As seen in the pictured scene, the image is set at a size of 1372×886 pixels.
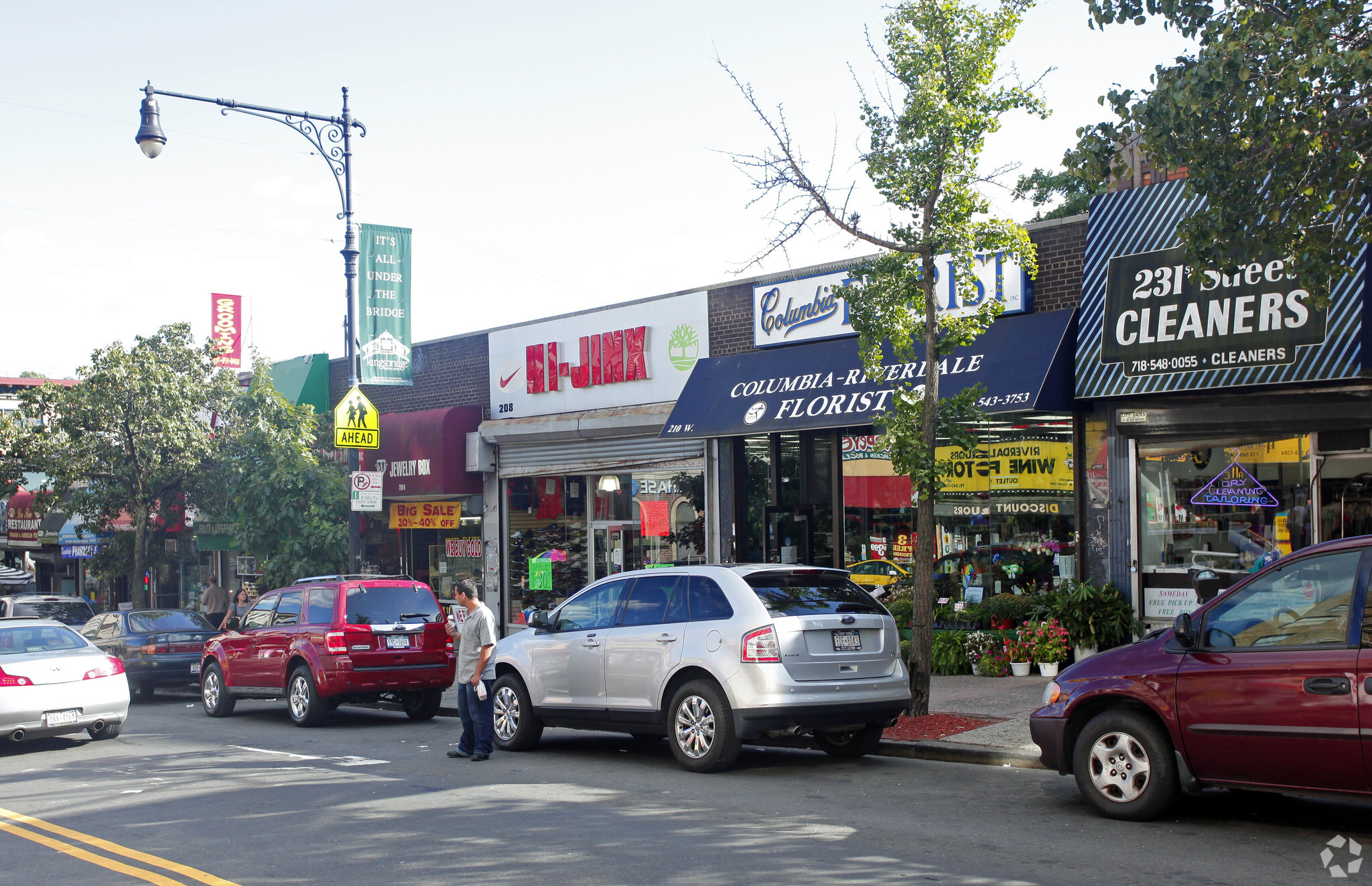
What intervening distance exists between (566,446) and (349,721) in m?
7.57

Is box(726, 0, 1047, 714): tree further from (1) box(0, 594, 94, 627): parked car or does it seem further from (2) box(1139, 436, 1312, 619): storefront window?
(1) box(0, 594, 94, 627): parked car

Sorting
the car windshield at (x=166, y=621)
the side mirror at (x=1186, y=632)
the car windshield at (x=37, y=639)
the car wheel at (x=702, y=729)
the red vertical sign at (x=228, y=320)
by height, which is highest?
the red vertical sign at (x=228, y=320)

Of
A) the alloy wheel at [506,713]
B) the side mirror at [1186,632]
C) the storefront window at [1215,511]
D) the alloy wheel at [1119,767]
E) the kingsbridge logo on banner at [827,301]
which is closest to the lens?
the side mirror at [1186,632]

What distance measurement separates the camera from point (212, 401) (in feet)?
78.0

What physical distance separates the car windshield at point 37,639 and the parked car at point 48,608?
8203mm

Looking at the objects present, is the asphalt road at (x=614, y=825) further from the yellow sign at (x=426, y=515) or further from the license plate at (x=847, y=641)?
the yellow sign at (x=426, y=515)

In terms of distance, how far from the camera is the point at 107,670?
13.0 metres

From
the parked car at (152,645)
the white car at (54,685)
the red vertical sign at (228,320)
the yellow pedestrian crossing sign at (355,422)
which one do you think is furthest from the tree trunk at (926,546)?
the red vertical sign at (228,320)

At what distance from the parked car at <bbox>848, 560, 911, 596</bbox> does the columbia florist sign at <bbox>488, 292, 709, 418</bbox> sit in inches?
168

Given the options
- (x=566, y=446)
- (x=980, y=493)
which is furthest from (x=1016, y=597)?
(x=566, y=446)

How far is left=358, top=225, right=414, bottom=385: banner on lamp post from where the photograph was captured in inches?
736

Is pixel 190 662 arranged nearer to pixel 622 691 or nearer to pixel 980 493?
pixel 622 691

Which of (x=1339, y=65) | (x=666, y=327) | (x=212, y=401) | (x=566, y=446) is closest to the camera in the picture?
(x=1339, y=65)

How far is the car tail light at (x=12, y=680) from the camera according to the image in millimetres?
12156
